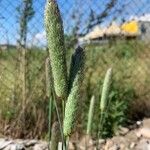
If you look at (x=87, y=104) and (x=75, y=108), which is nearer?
(x=75, y=108)

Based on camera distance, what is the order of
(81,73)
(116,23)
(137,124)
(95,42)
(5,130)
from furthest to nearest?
(95,42), (116,23), (137,124), (5,130), (81,73)

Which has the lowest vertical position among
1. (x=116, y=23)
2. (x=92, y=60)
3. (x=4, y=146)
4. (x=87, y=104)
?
(x=4, y=146)

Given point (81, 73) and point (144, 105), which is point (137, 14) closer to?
point (144, 105)

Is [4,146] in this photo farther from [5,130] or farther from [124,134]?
[124,134]

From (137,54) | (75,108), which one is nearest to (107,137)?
(137,54)

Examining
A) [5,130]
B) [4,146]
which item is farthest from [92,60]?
[4,146]

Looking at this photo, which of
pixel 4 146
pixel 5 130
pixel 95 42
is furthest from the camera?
pixel 95 42

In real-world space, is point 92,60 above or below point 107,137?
above

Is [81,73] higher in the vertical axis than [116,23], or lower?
lower

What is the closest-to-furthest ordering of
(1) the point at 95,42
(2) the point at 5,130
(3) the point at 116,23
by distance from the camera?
(2) the point at 5,130, (3) the point at 116,23, (1) the point at 95,42
